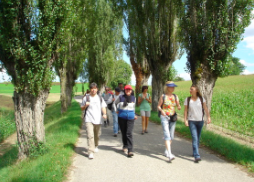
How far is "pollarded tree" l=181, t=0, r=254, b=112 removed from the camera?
27.2 feet

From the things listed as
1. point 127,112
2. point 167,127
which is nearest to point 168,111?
point 167,127

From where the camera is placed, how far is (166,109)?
18.2ft

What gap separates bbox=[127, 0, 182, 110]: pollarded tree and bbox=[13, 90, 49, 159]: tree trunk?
340 inches

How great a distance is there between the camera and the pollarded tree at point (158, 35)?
1303cm

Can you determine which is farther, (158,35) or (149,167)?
(158,35)

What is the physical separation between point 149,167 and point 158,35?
981cm

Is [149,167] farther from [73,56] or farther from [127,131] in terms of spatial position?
[73,56]

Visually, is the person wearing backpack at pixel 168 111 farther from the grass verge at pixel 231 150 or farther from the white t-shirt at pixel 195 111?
the grass verge at pixel 231 150

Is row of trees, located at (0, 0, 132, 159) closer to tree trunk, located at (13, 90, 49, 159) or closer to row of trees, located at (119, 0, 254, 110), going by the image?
tree trunk, located at (13, 90, 49, 159)

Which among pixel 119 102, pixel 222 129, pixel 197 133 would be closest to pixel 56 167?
pixel 119 102

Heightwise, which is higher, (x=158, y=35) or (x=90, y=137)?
(x=158, y=35)

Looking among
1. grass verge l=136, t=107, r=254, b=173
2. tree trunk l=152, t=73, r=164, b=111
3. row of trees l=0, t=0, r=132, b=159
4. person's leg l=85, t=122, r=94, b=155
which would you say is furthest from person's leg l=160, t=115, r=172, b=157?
tree trunk l=152, t=73, r=164, b=111

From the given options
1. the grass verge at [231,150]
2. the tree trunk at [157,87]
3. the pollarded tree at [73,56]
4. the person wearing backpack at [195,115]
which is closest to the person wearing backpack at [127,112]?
the person wearing backpack at [195,115]

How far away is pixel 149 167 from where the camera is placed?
489 cm
